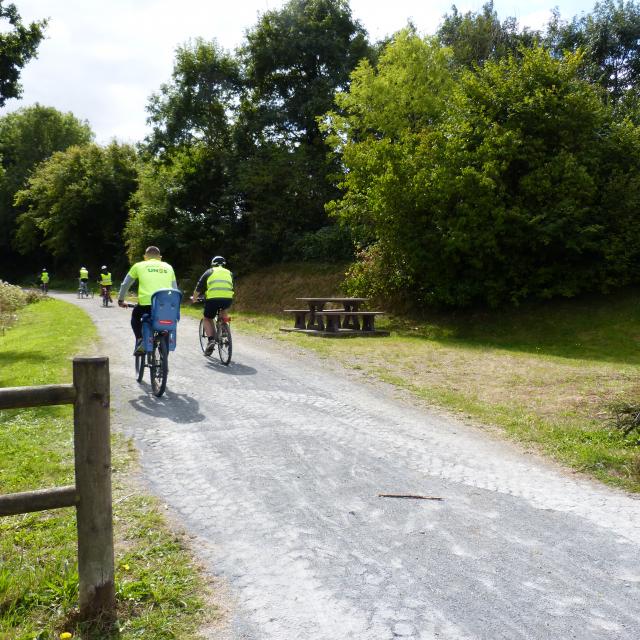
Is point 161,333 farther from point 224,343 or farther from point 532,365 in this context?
point 532,365

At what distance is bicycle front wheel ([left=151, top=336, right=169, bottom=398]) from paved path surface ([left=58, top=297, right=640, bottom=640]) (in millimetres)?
624

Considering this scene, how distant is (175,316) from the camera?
858 cm

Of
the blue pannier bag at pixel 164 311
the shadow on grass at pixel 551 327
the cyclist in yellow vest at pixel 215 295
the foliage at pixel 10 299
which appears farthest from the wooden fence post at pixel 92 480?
the foliage at pixel 10 299

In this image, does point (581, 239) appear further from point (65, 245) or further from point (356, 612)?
point (65, 245)

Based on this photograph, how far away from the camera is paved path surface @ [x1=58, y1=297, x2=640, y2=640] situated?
3.11 m

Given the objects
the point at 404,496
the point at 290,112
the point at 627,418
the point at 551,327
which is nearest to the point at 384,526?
the point at 404,496

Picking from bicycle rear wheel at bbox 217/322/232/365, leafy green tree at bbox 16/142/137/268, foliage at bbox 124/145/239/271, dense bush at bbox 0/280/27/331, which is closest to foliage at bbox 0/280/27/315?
dense bush at bbox 0/280/27/331

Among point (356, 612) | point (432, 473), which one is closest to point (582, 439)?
point (432, 473)

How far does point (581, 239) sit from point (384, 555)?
16064 millimetres

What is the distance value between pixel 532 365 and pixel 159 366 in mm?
7527

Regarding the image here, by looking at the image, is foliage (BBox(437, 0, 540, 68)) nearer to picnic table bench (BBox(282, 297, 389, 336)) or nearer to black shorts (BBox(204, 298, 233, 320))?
picnic table bench (BBox(282, 297, 389, 336))

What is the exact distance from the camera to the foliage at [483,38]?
104 feet

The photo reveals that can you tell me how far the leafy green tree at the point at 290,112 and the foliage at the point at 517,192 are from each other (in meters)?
11.1

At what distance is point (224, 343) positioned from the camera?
11312mm
